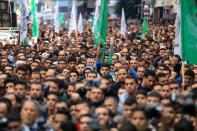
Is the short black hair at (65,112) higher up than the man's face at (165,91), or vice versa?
the man's face at (165,91)

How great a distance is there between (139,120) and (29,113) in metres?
1.53

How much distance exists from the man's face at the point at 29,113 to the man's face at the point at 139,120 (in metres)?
1.38

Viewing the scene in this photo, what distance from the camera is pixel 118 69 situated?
1522 centimetres

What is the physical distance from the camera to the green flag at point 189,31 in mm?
14255

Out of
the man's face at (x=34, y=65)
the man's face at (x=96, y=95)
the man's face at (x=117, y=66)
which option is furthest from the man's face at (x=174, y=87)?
the man's face at (x=34, y=65)

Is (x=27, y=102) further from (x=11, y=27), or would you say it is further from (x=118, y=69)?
(x=11, y=27)

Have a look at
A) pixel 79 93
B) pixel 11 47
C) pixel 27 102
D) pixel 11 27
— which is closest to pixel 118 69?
pixel 79 93

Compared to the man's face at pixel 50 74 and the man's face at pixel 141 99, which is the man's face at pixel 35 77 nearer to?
the man's face at pixel 50 74

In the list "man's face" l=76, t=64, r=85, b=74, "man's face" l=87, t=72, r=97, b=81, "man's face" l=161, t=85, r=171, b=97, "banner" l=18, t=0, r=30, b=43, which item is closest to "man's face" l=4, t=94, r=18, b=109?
"man's face" l=161, t=85, r=171, b=97

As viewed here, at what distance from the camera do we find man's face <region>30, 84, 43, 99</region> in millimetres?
11984

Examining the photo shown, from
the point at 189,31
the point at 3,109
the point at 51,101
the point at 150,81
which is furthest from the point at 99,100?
the point at 189,31

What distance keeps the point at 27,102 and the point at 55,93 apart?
4.21ft

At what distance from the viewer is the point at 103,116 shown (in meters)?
10.1

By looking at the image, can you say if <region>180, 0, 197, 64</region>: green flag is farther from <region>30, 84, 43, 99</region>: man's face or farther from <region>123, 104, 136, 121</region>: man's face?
<region>123, 104, 136, 121</region>: man's face
